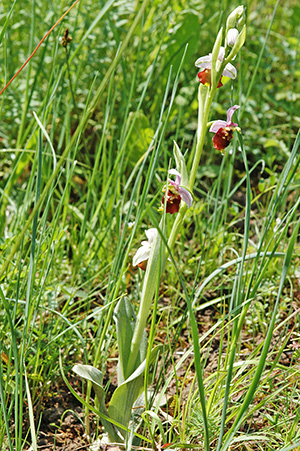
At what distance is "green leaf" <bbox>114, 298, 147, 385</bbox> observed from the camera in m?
0.89

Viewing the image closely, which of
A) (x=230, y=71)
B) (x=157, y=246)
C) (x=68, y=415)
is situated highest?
(x=230, y=71)

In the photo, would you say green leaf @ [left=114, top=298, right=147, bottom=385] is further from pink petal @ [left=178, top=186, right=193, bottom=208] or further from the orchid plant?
pink petal @ [left=178, top=186, right=193, bottom=208]

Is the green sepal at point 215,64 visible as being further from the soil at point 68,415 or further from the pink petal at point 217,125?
the soil at point 68,415

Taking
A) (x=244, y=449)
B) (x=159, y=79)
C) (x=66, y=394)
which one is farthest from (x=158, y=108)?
(x=244, y=449)

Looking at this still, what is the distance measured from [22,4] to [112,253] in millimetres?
1366

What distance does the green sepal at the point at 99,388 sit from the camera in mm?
836

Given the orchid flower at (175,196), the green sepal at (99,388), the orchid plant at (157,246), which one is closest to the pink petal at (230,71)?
the orchid plant at (157,246)

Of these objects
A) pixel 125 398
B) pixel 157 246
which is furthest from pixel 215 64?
pixel 125 398

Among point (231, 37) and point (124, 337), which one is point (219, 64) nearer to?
point (231, 37)

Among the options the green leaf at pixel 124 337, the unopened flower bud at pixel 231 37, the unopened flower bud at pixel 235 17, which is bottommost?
the green leaf at pixel 124 337

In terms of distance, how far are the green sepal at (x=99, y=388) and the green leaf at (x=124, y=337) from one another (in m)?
0.05

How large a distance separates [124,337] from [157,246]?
0.72 feet

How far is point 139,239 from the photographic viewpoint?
128cm

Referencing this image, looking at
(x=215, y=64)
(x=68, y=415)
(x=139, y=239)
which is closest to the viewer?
(x=215, y=64)
